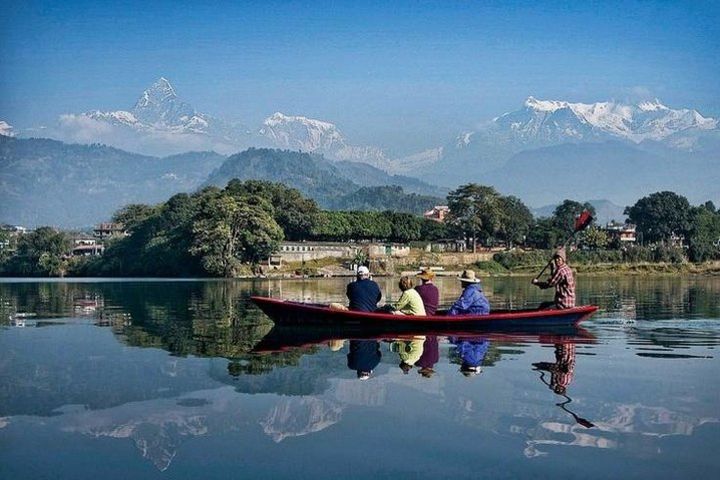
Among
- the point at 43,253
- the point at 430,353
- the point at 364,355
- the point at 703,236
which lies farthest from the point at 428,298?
the point at 703,236

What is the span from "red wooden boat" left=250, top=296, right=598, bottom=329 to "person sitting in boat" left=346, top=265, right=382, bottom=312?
3.15ft

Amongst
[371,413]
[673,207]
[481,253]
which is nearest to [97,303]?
[371,413]

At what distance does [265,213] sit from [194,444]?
8945cm

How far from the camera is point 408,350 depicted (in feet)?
59.6

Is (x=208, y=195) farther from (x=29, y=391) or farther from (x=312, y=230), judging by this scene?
(x=29, y=391)

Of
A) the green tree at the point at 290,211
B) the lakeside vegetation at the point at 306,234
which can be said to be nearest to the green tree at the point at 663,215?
the lakeside vegetation at the point at 306,234

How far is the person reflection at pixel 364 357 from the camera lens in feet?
49.8

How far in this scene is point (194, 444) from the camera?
10.0 metres

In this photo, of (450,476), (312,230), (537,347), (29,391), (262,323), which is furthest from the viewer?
(312,230)

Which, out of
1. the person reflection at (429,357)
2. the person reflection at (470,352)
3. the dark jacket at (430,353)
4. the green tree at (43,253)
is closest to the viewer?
the person reflection at (429,357)

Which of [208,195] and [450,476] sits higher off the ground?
[208,195]

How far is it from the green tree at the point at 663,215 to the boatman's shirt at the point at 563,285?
12360 cm

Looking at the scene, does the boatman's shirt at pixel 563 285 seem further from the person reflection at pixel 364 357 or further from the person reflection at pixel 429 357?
the person reflection at pixel 364 357

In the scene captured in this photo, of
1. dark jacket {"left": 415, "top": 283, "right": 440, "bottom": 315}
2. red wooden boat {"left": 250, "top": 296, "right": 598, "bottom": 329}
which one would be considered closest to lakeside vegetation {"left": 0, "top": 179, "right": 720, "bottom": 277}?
red wooden boat {"left": 250, "top": 296, "right": 598, "bottom": 329}
